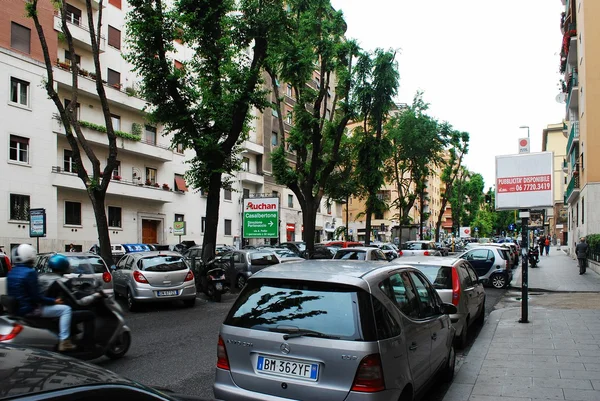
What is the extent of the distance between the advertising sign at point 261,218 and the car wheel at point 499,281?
9296 mm

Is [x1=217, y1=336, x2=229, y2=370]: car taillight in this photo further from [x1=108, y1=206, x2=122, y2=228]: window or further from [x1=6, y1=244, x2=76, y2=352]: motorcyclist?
[x1=108, y1=206, x2=122, y2=228]: window

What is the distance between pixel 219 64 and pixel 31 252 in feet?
37.9

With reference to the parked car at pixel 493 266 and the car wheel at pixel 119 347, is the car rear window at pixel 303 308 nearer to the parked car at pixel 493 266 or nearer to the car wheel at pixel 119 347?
the car wheel at pixel 119 347

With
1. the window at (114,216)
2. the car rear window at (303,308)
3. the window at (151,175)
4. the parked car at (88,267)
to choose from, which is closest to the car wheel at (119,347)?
the car rear window at (303,308)

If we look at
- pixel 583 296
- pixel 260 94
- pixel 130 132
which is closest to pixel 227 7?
pixel 260 94

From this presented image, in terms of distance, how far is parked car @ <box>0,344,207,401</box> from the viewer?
66.8 inches

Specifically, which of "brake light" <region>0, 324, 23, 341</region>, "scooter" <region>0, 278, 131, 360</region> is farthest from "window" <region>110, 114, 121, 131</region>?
Answer: "brake light" <region>0, 324, 23, 341</region>

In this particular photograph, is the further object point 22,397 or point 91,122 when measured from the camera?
point 91,122

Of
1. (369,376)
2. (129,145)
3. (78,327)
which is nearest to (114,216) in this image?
(129,145)

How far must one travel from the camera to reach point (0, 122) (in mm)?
25078

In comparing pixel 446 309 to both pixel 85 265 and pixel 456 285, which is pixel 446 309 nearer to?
pixel 456 285

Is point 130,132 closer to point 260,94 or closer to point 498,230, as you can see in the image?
point 260,94

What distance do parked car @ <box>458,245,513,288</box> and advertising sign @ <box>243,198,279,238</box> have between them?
867 centimetres

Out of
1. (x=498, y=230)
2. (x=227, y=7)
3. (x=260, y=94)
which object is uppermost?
(x=227, y=7)
